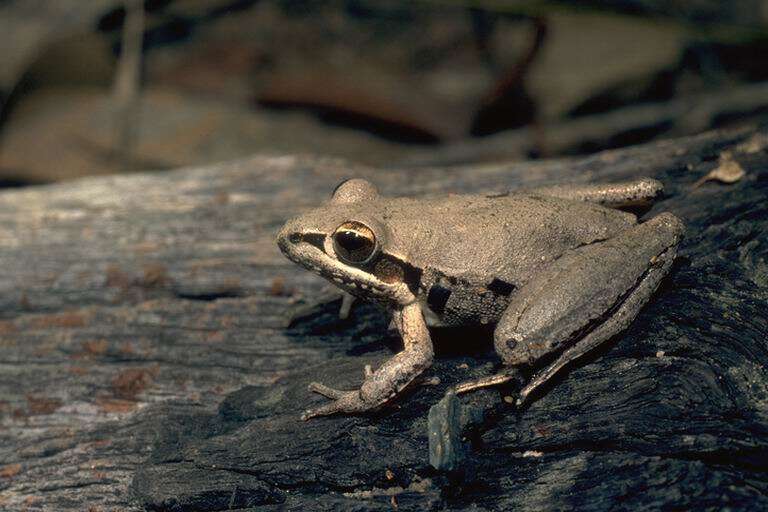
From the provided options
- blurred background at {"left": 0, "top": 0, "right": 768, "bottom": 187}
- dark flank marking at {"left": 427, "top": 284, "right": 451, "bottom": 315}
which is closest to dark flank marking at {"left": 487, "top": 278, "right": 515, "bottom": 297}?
dark flank marking at {"left": 427, "top": 284, "right": 451, "bottom": 315}

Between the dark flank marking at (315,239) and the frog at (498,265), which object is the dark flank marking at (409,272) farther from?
the dark flank marking at (315,239)

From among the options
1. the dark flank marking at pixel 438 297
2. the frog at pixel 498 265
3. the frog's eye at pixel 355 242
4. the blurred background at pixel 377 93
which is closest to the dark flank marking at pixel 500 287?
the frog at pixel 498 265

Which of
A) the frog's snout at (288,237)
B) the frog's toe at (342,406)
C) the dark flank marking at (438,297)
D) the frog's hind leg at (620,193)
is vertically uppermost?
the frog's snout at (288,237)

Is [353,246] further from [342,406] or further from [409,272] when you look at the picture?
[342,406]

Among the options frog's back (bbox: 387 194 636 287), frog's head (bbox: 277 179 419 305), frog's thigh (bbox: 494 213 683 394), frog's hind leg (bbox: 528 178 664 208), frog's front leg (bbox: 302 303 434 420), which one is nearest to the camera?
frog's thigh (bbox: 494 213 683 394)

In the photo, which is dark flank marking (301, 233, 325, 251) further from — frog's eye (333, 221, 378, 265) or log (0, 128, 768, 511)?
log (0, 128, 768, 511)

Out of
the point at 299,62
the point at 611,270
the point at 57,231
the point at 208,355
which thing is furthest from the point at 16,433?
the point at 299,62
